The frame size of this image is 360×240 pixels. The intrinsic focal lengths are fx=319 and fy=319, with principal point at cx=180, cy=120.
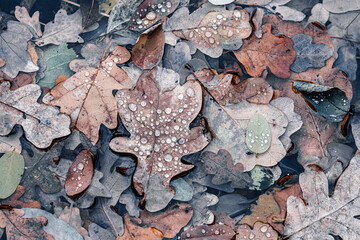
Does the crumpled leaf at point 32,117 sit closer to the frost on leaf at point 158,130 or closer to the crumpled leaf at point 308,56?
the frost on leaf at point 158,130

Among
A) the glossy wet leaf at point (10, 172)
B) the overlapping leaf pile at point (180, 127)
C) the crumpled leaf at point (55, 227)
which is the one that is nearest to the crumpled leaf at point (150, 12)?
the overlapping leaf pile at point (180, 127)

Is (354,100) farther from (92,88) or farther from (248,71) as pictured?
(92,88)

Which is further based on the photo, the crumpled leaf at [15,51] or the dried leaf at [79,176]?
the crumpled leaf at [15,51]

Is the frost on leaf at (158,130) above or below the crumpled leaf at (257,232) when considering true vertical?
above

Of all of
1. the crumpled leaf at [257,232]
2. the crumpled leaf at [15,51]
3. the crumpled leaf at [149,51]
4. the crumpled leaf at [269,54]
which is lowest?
the crumpled leaf at [257,232]

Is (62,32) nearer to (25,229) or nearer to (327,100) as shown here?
(25,229)

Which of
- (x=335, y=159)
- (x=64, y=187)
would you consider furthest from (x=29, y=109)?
(x=335, y=159)
